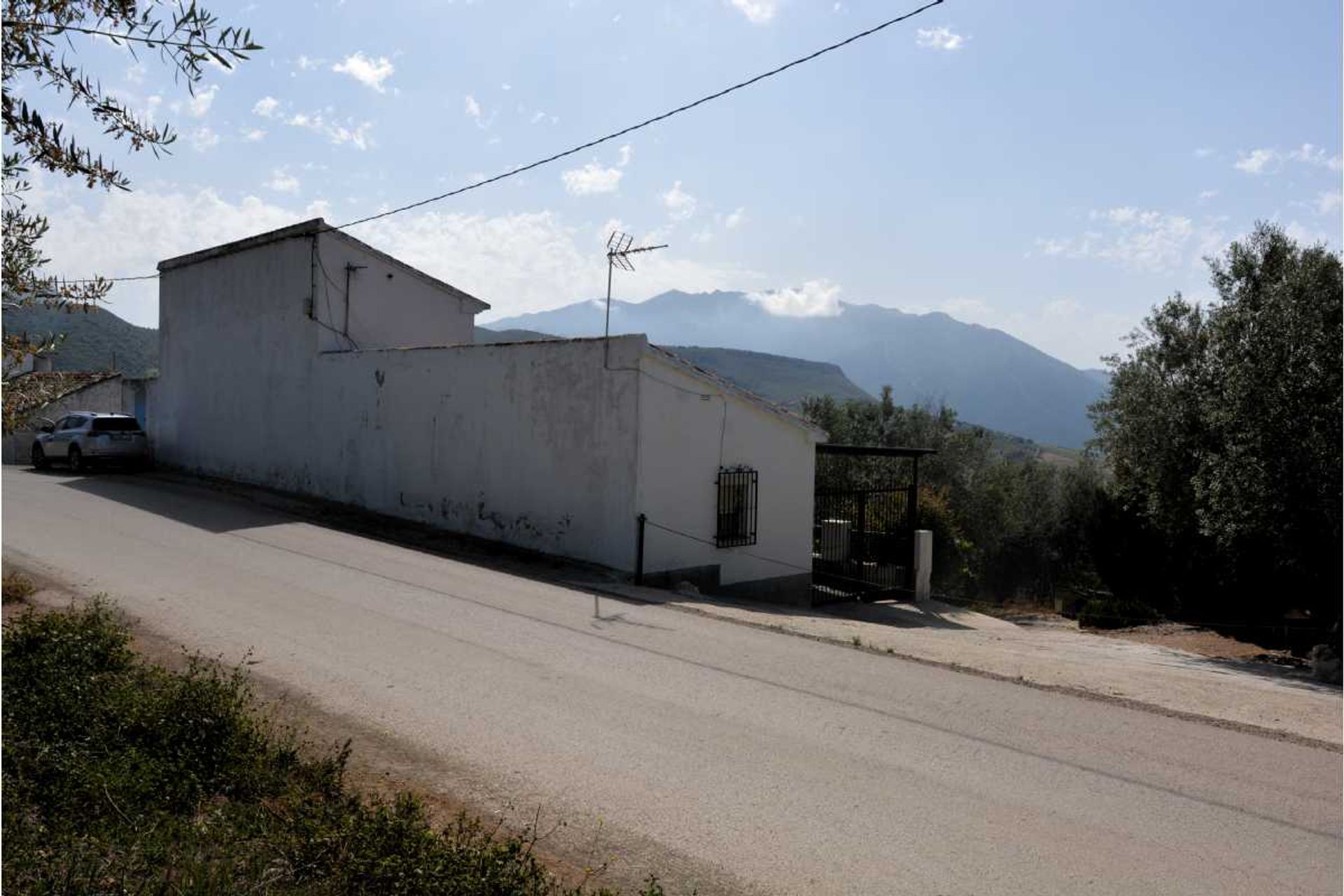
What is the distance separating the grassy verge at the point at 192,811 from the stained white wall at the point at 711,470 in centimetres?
949

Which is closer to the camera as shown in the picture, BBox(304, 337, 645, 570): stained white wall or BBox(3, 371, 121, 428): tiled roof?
BBox(3, 371, 121, 428): tiled roof

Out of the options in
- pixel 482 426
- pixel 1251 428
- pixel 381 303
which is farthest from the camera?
pixel 381 303

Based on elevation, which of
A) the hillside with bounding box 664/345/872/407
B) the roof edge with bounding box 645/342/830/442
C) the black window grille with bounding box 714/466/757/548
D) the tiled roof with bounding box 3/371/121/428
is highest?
the hillside with bounding box 664/345/872/407

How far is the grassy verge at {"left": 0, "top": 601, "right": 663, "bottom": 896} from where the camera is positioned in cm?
380

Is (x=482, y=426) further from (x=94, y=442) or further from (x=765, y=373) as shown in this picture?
(x=765, y=373)

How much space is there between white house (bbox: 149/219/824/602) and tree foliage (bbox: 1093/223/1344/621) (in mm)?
7466

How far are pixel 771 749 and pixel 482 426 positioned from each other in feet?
40.2

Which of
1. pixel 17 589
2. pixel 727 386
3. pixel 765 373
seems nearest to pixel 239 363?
pixel 727 386

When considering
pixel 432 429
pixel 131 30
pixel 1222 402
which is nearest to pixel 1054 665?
pixel 1222 402

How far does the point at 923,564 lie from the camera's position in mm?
22078

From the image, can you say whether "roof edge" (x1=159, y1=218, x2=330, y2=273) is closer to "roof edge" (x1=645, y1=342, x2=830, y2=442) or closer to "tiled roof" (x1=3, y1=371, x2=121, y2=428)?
"roof edge" (x1=645, y1=342, x2=830, y2=442)

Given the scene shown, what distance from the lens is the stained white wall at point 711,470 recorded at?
1521 cm

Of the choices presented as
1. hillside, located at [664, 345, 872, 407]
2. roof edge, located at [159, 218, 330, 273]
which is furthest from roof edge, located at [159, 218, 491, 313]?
hillside, located at [664, 345, 872, 407]

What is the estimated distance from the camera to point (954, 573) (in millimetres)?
32219
